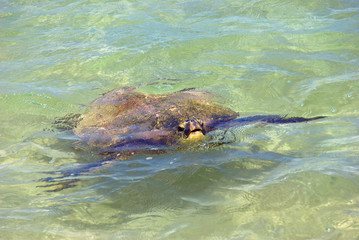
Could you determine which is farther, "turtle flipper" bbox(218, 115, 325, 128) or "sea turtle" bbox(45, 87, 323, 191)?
"turtle flipper" bbox(218, 115, 325, 128)

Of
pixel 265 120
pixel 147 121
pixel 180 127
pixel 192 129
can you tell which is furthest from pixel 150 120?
pixel 265 120

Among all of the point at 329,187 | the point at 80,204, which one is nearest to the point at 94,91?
the point at 80,204

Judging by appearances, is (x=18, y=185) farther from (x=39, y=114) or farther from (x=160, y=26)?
(x=160, y=26)

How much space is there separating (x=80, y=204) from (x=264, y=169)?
203 cm

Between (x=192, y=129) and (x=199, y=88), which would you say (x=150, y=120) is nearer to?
(x=192, y=129)

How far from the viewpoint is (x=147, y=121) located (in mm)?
5297

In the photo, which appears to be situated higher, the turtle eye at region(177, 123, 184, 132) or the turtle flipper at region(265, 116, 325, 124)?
the turtle eye at region(177, 123, 184, 132)

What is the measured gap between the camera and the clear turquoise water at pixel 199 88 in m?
3.08

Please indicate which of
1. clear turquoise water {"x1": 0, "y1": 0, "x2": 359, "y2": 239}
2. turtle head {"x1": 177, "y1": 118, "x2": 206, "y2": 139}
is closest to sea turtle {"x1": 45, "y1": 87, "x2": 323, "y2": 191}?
turtle head {"x1": 177, "y1": 118, "x2": 206, "y2": 139}

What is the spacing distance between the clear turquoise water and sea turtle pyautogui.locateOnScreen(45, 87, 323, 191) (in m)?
0.23

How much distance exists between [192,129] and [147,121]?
102 cm

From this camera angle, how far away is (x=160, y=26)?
10.4 metres

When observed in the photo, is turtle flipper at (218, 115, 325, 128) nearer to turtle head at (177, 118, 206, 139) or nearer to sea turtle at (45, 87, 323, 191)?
sea turtle at (45, 87, 323, 191)

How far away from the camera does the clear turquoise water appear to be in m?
3.08
